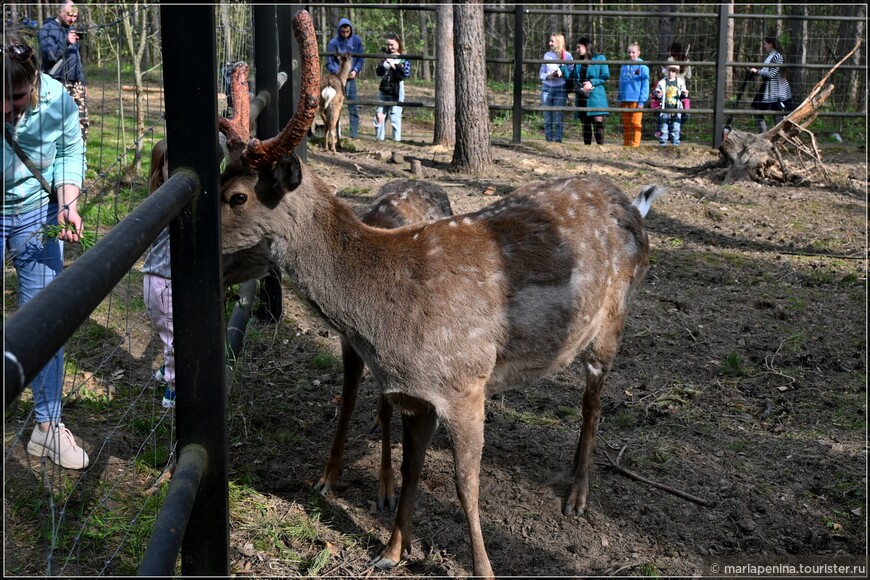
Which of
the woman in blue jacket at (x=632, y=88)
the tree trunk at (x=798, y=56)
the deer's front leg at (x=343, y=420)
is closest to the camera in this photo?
the deer's front leg at (x=343, y=420)

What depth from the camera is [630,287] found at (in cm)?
471

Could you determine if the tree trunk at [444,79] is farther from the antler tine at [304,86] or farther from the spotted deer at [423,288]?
the antler tine at [304,86]

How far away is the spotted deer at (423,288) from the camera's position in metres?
3.60

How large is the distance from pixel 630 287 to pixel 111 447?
284cm

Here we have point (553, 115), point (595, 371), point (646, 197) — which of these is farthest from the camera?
point (553, 115)

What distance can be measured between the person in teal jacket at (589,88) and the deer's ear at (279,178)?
39.8ft

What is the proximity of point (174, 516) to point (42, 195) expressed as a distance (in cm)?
264

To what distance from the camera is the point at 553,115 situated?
15.8 metres

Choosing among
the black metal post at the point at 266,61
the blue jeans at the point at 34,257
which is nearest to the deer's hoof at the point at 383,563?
the blue jeans at the point at 34,257

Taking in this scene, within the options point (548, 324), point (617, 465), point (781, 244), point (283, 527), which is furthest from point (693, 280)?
point (283, 527)

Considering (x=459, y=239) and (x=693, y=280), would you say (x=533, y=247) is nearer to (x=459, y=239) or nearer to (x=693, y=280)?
(x=459, y=239)

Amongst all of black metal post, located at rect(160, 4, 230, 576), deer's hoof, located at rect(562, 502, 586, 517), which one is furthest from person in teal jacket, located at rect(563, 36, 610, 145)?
black metal post, located at rect(160, 4, 230, 576)

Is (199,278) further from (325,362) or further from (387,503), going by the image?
(325,362)

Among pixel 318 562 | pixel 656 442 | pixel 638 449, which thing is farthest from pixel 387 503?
pixel 656 442
